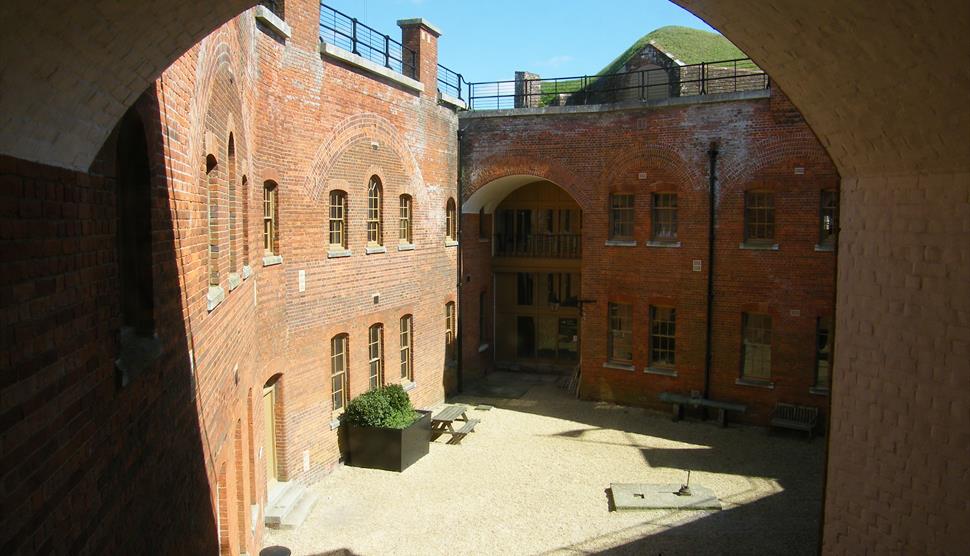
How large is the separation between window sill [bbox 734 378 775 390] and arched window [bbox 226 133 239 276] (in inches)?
542

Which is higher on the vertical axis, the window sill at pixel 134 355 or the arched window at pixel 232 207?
the arched window at pixel 232 207

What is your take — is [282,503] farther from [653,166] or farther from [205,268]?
[653,166]

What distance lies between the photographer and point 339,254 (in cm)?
1562

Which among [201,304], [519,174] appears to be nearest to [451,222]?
[519,174]

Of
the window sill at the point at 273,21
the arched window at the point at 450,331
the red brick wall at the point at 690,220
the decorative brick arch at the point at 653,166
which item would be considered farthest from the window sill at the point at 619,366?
the window sill at the point at 273,21

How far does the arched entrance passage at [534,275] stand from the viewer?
2470cm

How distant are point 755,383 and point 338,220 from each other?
1097 centimetres

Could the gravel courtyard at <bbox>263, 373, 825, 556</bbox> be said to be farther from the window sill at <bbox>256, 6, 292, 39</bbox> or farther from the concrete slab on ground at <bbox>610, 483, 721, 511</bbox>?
the window sill at <bbox>256, 6, 292, 39</bbox>

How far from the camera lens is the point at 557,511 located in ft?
44.5

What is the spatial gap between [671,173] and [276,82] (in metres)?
10.8

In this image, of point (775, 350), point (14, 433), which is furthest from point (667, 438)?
point (14, 433)

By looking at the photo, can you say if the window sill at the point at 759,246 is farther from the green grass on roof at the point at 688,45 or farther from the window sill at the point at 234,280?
the green grass on roof at the point at 688,45

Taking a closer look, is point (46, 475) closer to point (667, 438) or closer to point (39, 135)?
point (39, 135)

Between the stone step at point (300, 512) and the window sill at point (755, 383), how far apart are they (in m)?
10.9
